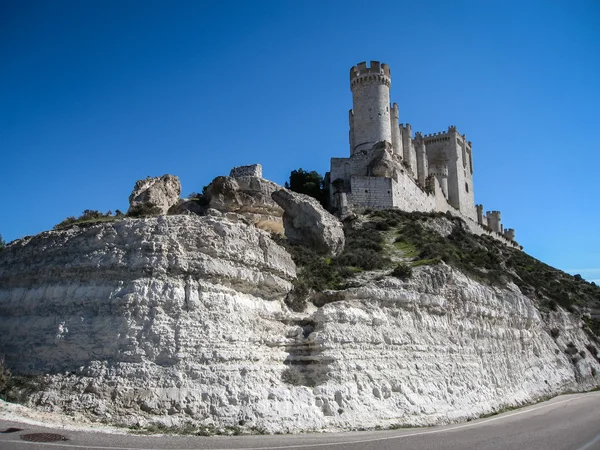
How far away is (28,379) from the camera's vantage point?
52.1 feet

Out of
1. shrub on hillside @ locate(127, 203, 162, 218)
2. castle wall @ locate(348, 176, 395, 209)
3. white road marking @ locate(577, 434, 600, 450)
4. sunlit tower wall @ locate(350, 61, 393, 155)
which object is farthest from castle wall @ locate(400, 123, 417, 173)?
white road marking @ locate(577, 434, 600, 450)

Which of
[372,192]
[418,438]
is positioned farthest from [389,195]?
[418,438]

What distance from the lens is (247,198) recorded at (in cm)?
3603

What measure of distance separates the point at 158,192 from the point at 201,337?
651 inches

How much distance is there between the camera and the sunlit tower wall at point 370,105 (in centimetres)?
5480

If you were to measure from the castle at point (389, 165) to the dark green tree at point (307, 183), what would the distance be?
1.17m

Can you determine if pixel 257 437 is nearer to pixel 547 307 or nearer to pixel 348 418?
pixel 348 418

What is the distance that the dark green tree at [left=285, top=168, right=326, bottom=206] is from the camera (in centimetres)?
5072

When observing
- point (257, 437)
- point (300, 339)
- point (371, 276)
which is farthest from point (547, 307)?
point (257, 437)

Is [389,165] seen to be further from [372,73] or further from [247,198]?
[247,198]

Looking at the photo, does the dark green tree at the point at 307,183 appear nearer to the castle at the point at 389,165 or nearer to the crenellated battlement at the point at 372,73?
the castle at the point at 389,165

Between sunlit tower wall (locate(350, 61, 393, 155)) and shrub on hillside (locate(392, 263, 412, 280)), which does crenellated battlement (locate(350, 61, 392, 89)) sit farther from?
shrub on hillside (locate(392, 263, 412, 280))

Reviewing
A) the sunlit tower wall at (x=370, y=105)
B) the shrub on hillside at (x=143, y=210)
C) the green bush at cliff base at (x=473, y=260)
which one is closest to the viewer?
the shrub on hillside at (x=143, y=210)

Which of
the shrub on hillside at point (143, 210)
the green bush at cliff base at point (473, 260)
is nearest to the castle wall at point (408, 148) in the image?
the green bush at cliff base at point (473, 260)
